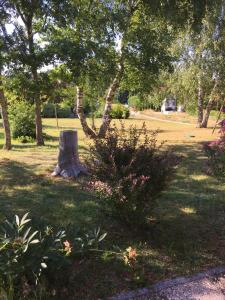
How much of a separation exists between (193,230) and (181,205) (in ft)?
3.61

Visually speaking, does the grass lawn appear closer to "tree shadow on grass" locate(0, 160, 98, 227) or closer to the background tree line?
"tree shadow on grass" locate(0, 160, 98, 227)

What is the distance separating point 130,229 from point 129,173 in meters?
1.01

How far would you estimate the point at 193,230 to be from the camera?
5242 millimetres

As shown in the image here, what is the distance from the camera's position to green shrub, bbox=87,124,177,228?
4512 mm

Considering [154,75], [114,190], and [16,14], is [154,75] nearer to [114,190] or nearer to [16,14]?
[16,14]

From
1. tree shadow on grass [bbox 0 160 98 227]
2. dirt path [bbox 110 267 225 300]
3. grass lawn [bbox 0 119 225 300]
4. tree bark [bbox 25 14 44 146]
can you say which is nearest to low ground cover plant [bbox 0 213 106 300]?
grass lawn [bbox 0 119 225 300]

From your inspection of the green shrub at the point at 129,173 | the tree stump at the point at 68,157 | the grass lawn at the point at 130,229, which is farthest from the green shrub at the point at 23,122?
the green shrub at the point at 129,173

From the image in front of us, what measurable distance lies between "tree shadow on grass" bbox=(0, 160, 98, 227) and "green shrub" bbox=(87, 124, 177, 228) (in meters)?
0.92

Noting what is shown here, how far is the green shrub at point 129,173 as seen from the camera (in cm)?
451

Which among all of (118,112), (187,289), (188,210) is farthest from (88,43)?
(118,112)

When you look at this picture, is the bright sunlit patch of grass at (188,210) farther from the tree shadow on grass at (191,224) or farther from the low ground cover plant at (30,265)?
the low ground cover plant at (30,265)

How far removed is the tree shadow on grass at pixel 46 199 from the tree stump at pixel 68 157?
0.30m

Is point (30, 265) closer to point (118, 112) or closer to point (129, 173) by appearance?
point (129, 173)

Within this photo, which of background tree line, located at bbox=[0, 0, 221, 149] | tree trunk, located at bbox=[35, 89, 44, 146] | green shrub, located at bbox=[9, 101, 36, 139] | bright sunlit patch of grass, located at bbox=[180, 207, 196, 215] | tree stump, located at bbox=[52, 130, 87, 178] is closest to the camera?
bright sunlit patch of grass, located at bbox=[180, 207, 196, 215]
